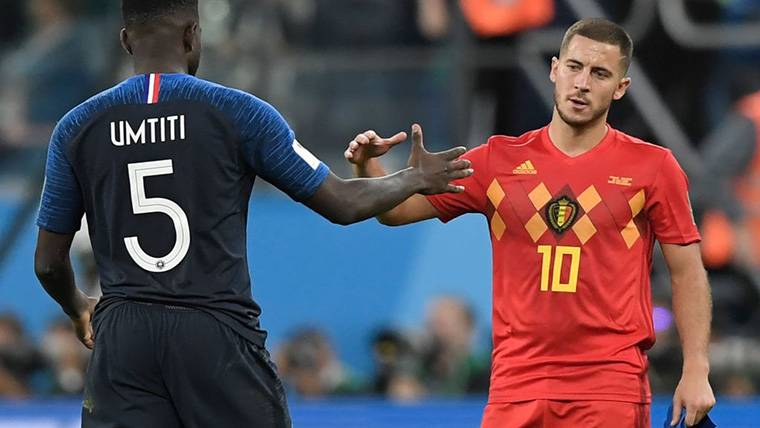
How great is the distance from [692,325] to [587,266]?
407 mm

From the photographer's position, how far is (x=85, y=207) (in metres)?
5.04

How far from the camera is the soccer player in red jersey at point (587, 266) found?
5512mm

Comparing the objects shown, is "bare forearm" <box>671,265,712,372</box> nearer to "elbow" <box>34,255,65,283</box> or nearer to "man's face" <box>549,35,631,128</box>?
"man's face" <box>549,35,631,128</box>

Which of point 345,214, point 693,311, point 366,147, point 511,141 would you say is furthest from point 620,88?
point 345,214

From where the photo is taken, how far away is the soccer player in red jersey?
5.51 m

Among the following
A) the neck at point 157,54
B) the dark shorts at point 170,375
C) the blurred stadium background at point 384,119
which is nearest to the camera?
the dark shorts at point 170,375

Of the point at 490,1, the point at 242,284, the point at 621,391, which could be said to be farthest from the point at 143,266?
the point at 490,1

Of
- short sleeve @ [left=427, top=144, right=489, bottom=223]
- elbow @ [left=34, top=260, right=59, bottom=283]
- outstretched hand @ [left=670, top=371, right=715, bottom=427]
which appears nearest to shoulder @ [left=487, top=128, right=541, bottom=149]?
short sleeve @ [left=427, top=144, right=489, bottom=223]

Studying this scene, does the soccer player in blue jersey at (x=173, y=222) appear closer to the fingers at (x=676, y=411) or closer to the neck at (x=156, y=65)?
the neck at (x=156, y=65)

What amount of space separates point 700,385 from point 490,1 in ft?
21.1

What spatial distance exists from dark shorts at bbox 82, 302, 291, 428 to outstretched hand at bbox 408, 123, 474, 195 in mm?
794

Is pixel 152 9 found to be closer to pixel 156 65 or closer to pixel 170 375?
pixel 156 65

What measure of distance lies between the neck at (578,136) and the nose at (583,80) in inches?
5.9

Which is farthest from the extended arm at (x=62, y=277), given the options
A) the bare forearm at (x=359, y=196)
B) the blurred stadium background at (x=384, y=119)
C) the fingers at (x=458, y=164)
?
the blurred stadium background at (x=384, y=119)
